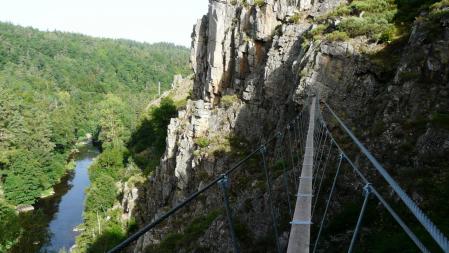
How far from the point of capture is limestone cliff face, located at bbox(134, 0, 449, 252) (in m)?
10.4

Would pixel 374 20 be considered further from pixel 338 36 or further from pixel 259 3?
pixel 259 3

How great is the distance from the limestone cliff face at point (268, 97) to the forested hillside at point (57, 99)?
12.1 metres

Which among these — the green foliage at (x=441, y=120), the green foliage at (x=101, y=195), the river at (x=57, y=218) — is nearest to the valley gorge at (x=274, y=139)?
the green foliage at (x=441, y=120)

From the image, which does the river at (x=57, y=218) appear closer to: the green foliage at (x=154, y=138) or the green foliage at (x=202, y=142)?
the green foliage at (x=154, y=138)

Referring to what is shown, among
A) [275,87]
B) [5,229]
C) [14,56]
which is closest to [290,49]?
[275,87]

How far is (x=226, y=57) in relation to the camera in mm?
30641

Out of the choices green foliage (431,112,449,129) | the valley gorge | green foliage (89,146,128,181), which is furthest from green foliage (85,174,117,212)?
green foliage (431,112,449,129)

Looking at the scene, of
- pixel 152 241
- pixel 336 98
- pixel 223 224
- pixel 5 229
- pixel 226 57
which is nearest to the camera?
pixel 223 224

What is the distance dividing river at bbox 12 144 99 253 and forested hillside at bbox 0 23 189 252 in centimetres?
124

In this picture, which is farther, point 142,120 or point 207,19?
point 142,120

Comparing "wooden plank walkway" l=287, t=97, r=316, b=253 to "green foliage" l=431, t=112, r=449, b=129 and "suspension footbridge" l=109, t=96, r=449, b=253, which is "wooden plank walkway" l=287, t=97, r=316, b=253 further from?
"green foliage" l=431, t=112, r=449, b=129

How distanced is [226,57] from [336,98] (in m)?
16.2

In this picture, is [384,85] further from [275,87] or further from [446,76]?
[275,87]

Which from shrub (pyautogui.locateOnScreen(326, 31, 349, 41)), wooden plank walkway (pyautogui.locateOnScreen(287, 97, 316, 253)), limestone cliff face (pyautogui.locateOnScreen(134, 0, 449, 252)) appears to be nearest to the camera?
wooden plank walkway (pyautogui.locateOnScreen(287, 97, 316, 253))
